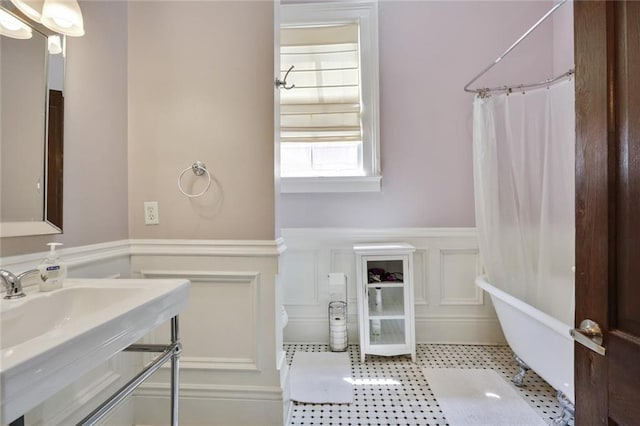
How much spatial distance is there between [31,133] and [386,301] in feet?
6.83

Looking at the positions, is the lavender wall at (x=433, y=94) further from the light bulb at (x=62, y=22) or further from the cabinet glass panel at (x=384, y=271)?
the light bulb at (x=62, y=22)

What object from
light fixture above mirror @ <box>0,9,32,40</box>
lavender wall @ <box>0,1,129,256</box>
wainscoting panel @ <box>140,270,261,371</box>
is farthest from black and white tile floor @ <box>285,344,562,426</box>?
→ light fixture above mirror @ <box>0,9,32,40</box>

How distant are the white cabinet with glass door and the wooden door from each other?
1.46 meters

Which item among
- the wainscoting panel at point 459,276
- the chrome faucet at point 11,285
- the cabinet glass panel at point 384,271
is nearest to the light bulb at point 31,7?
the chrome faucet at point 11,285

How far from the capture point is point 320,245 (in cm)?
252

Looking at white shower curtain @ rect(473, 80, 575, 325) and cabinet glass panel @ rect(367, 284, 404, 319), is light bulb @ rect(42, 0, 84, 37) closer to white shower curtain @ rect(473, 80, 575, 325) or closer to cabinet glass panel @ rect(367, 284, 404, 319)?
cabinet glass panel @ rect(367, 284, 404, 319)

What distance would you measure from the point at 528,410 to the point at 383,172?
5.54ft

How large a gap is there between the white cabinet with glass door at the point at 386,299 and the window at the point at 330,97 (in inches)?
22.0

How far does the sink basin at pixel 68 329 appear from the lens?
553 millimetres

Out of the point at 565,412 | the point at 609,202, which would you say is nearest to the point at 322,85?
the point at 609,202

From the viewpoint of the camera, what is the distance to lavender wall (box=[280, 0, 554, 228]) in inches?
97.1

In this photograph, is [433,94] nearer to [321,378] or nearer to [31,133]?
[321,378]

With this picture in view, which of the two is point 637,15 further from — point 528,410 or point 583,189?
point 528,410

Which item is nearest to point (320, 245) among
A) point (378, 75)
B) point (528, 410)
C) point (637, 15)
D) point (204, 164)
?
point (204, 164)
